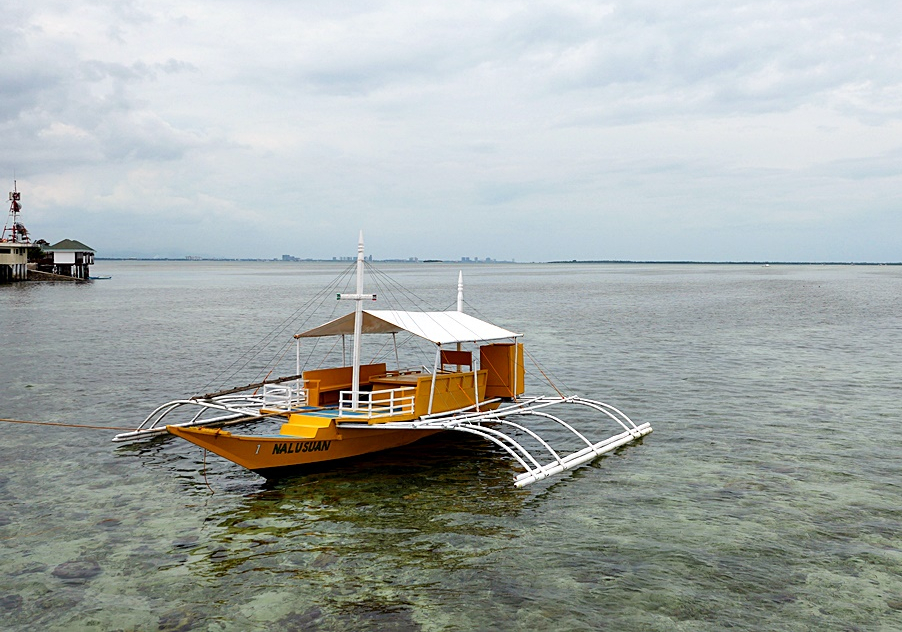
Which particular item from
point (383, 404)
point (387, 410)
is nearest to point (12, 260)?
point (383, 404)

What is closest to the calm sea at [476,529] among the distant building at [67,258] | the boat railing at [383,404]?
the boat railing at [383,404]

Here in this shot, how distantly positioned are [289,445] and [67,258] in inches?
5410

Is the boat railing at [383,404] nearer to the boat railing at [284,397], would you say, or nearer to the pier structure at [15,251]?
the boat railing at [284,397]

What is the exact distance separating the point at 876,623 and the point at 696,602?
296 centimetres

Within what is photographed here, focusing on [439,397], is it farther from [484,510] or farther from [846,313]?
[846,313]

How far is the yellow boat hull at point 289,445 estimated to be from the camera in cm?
1780

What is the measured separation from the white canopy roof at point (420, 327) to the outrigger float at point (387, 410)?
0.15 ft

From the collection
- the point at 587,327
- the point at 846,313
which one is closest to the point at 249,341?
the point at 587,327

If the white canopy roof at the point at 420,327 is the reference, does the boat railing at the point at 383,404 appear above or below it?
below

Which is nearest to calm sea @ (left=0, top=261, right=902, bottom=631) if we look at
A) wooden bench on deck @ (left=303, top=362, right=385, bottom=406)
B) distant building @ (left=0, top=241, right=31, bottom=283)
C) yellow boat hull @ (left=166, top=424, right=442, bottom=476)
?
yellow boat hull @ (left=166, top=424, right=442, bottom=476)

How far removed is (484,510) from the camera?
1742cm

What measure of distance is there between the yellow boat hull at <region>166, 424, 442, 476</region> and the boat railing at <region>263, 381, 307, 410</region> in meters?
2.12

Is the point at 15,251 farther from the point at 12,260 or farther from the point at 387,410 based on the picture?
the point at 387,410

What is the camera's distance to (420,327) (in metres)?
22.0
